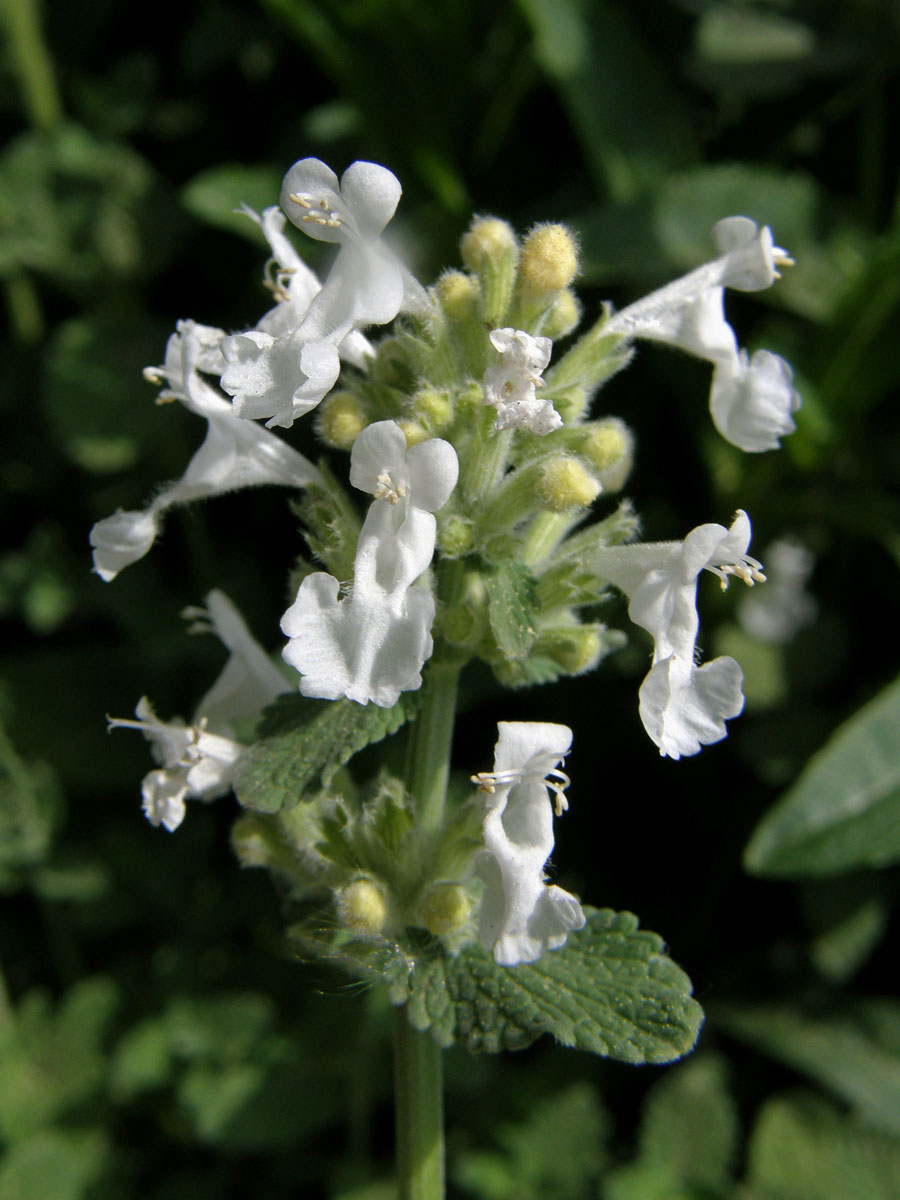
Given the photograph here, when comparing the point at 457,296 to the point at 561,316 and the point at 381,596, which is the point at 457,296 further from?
the point at 381,596

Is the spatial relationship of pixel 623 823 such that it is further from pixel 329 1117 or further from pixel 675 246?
pixel 675 246

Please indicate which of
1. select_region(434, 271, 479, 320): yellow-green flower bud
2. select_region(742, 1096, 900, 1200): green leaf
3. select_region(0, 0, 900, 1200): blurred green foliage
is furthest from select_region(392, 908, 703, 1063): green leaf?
select_region(742, 1096, 900, 1200): green leaf

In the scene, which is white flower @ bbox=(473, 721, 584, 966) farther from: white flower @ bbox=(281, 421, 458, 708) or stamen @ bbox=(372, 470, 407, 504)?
stamen @ bbox=(372, 470, 407, 504)

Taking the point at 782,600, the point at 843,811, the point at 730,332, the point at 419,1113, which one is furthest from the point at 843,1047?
the point at 730,332

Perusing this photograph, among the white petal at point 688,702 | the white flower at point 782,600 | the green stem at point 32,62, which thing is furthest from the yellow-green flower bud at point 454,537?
the green stem at point 32,62

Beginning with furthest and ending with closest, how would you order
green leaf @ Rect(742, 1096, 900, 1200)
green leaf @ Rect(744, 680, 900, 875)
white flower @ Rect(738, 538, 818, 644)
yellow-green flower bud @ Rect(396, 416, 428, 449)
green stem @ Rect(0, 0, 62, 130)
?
white flower @ Rect(738, 538, 818, 644)
green stem @ Rect(0, 0, 62, 130)
green leaf @ Rect(742, 1096, 900, 1200)
green leaf @ Rect(744, 680, 900, 875)
yellow-green flower bud @ Rect(396, 416, 428, 449)

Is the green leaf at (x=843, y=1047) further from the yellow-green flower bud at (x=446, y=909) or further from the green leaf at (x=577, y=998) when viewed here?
the yellow-green flower bud at (x=446, y=909)
